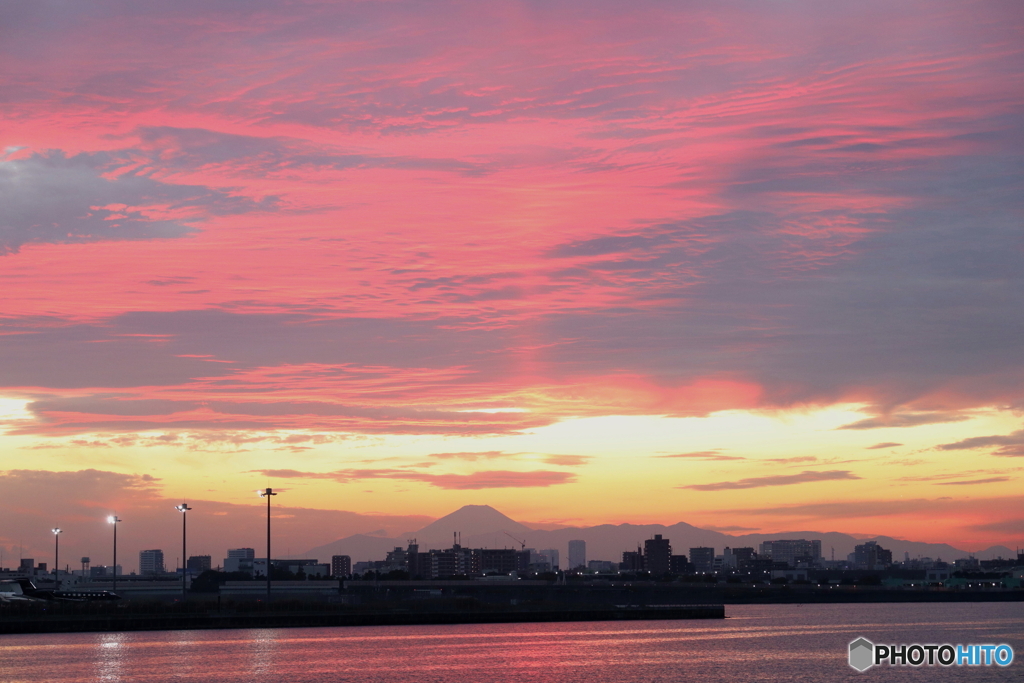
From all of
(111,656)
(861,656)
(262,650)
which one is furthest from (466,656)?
(861,656)

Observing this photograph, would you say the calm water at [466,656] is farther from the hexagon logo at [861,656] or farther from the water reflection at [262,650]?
the hexagon logo at [861,656]

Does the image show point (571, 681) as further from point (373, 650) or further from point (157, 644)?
point (157, 644)

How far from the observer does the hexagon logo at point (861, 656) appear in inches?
4670

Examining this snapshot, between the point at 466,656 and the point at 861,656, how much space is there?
145ft

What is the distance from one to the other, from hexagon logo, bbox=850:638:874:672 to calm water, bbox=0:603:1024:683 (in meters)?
1.38

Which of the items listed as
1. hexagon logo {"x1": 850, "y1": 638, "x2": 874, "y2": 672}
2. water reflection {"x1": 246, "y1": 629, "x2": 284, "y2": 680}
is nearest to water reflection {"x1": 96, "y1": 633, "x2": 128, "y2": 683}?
water reflection {"x1": 246, "y1": 629, "x2": 284, "y2": 680}

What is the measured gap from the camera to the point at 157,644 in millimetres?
143000

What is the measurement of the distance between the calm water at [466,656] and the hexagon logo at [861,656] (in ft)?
4.53

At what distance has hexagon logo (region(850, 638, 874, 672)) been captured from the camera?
119 m

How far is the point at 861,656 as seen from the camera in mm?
129000

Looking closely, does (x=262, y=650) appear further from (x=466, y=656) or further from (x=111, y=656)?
(x=466, y=656)

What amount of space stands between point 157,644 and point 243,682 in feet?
162

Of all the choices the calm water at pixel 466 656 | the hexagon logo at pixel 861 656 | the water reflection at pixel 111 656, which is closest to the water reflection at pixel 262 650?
the calm water at pixel 466 656

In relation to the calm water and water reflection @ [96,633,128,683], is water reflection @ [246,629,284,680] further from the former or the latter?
water reflection @ [96,633,128,683]
